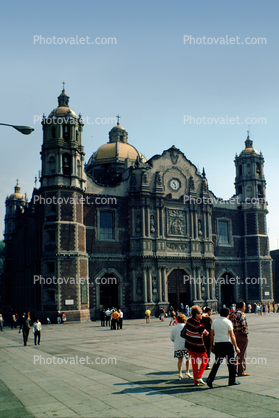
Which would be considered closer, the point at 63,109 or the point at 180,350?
the point at 180,350

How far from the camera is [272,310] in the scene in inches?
2116

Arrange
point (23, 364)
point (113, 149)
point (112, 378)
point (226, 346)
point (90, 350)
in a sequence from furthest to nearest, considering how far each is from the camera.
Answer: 1. point (113, 149)
2. point (90, 350)
3. point (23, 364)
4. point (112, 378)
5. point (226, 346)

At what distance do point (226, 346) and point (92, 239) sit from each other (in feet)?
113

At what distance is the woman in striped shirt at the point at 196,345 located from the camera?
1112 centimetres

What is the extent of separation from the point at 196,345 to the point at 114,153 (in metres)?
50.2

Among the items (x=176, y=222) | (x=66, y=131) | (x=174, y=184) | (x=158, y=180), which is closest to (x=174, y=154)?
(x=174, y=184)

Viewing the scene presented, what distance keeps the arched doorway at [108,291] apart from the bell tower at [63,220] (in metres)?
3.00

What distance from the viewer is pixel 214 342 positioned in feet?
36.4

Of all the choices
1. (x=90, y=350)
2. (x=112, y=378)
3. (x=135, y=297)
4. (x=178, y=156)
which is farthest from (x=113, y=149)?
(x=112, y=378)

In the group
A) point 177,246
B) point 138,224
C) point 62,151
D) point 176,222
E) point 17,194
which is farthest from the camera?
point 17,194

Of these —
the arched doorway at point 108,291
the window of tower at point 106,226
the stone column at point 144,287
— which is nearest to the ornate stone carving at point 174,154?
the window of tower at point 106,226

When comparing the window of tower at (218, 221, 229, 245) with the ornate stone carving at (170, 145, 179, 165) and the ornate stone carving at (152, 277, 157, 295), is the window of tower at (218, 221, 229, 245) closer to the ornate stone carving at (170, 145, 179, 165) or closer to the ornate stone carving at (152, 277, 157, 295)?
the ornate stone carving at (170, 145, 179, 165)

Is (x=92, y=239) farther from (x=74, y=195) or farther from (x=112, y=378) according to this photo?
(x=112, y=378)

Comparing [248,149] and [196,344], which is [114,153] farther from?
[196,344]
